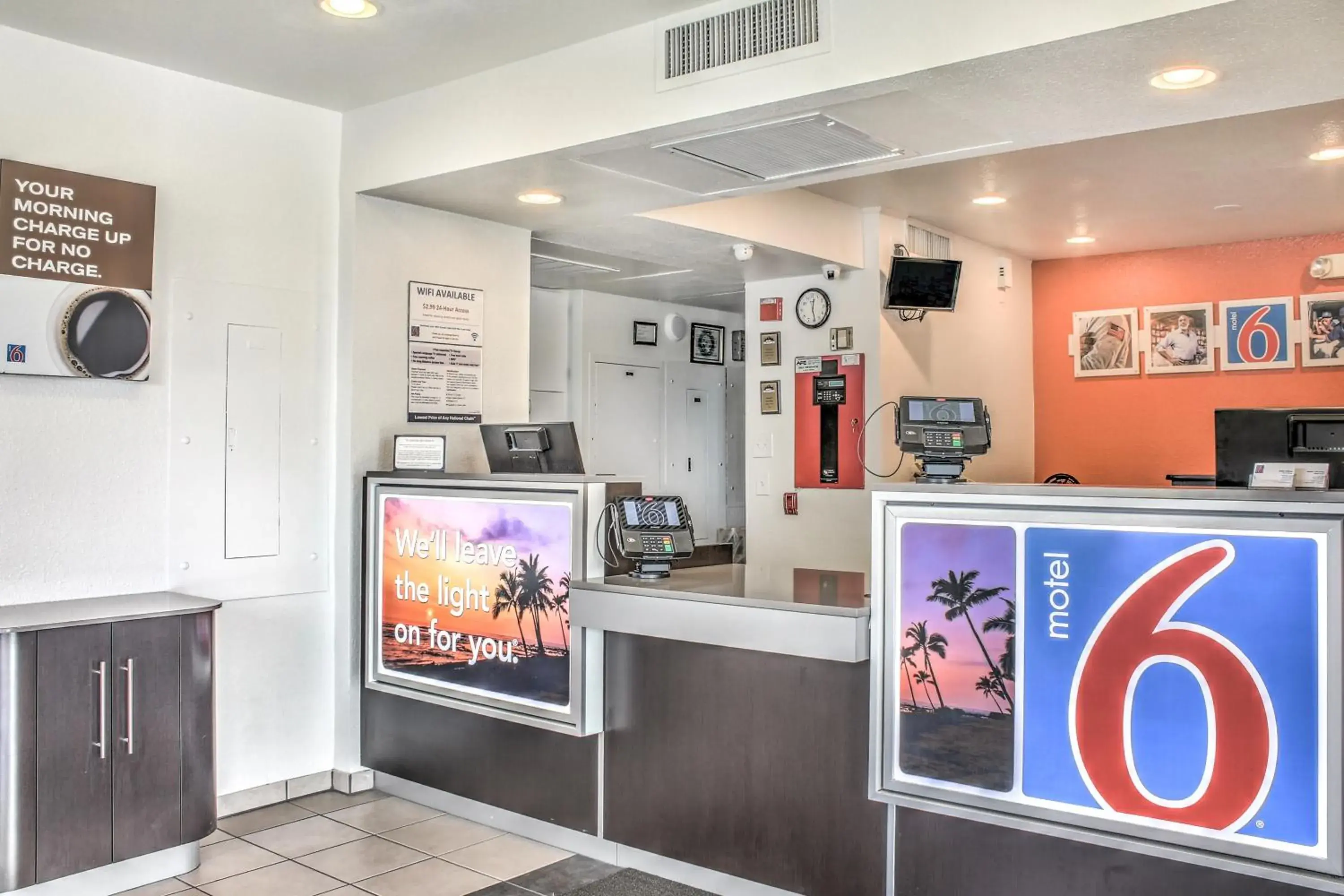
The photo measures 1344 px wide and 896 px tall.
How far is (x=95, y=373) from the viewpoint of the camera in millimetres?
3893

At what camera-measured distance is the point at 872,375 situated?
6.18 meters

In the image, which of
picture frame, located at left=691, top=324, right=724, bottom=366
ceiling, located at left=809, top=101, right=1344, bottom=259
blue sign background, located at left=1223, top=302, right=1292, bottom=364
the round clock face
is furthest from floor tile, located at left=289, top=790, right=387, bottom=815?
blue sign background, located at left=1223, top=302, right=1292, bottom=364

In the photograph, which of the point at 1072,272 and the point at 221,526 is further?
the point at 1072,272

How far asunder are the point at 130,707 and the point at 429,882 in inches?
46.1

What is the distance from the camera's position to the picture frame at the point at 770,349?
6.68 metres

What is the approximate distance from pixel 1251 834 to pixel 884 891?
101 cm

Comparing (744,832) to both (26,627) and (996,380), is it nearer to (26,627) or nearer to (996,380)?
(26,627)

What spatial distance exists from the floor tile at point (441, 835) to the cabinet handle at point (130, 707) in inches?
39.6

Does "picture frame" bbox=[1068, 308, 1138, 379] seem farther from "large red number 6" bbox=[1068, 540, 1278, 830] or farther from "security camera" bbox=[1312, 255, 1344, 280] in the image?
"large red number 6" bbox=[1068, 540, 1278, 830]

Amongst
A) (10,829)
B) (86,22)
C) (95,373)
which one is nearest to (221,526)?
(95,373)

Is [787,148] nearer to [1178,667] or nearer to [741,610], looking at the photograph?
[741,610]

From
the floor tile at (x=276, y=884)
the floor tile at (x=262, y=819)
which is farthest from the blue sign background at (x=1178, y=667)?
the floor tile at (x=262, y=819)

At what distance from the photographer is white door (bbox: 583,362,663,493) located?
810 cm

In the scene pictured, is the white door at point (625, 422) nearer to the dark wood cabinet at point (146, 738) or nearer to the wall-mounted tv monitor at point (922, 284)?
the wall-mounted tv monitor at point (922, 284)
